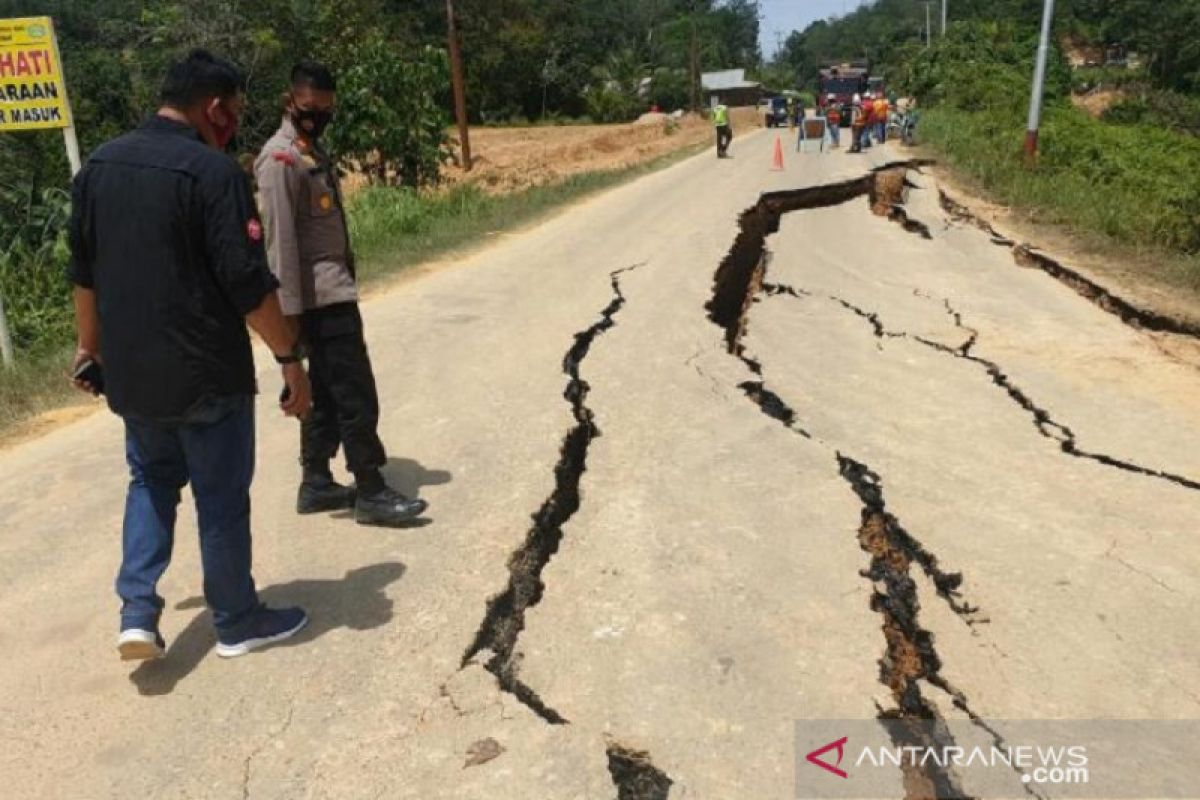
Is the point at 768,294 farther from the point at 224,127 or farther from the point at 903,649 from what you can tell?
the point at 224,127

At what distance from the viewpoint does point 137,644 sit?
8.57 ft

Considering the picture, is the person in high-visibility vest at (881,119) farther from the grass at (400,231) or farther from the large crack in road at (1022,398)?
the large crack in road at (1022,398)

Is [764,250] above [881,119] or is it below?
below

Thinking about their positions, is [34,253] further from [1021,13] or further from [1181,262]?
[1021,13]

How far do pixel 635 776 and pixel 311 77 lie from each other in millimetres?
2513

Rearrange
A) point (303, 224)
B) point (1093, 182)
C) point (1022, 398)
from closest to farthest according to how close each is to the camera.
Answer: point (303, 224) → point (1022, 398) → point (1093, 182)

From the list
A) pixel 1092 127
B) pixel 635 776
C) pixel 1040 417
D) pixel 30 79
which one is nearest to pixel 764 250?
pixel 1040 417

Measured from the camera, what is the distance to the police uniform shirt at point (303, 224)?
325cm

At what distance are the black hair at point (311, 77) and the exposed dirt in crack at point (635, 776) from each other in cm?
240

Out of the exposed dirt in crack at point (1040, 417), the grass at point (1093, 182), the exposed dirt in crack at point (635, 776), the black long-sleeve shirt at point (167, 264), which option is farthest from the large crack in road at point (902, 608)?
the grass at point (1093, 182)

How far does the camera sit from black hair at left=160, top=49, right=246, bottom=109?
2.46 m

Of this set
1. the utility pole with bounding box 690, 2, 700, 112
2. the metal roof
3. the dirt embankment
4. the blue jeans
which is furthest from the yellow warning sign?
the metal roof

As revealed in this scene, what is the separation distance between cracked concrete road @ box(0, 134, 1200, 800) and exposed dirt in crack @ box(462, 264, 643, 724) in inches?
0.5

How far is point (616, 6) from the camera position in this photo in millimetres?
78188
